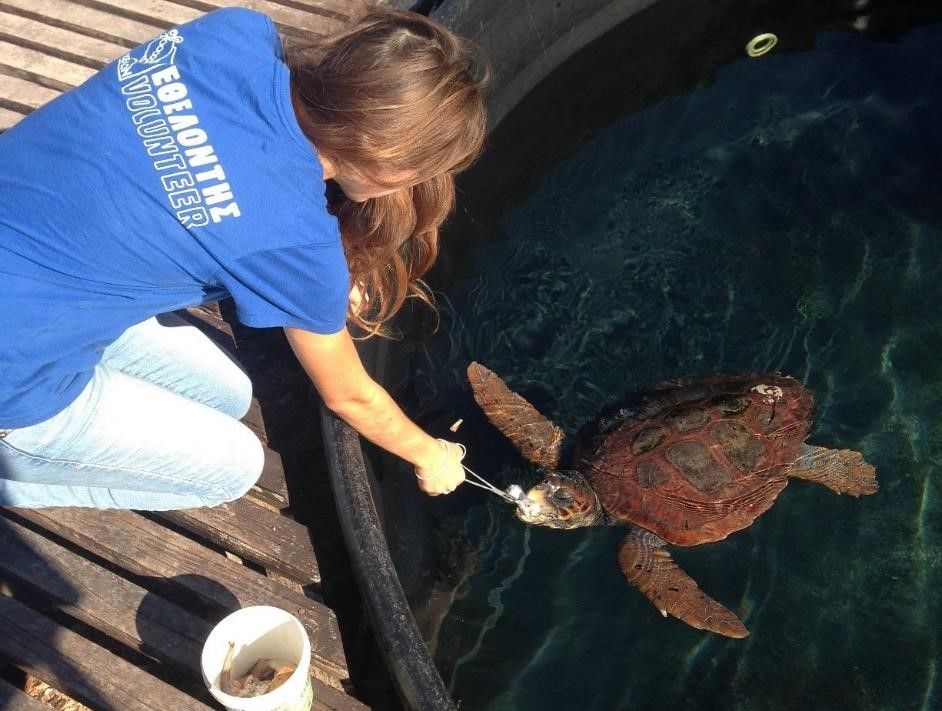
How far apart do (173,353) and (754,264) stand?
7.39 ft

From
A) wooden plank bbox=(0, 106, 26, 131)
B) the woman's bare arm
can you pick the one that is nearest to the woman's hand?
the woman's bare arm

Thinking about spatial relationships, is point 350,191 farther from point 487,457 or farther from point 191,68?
point 487,457

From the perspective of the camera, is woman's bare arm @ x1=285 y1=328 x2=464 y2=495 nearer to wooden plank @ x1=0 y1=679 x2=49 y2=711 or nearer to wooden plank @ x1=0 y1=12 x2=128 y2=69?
wooden plank @ x1=0 y1=679 x2=49 y2=711

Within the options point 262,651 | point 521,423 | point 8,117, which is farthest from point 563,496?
point 8,117

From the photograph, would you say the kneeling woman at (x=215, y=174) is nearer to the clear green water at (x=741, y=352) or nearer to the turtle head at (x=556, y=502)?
the turtle head at (x=556, y=502)

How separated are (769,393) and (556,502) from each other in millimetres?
836

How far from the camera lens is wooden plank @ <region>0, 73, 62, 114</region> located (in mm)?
3094

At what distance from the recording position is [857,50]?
3832mm

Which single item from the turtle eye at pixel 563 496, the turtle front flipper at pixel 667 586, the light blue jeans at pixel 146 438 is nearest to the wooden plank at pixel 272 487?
the light blue jeans at pixel 146 438

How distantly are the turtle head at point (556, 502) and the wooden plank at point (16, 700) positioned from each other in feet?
4.62

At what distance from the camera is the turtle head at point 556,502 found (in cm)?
245

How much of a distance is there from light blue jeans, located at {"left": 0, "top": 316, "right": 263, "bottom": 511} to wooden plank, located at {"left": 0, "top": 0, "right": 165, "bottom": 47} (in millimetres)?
1705

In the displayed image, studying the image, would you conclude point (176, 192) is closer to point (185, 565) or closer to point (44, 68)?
point (185, 565)

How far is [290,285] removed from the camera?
139cm
